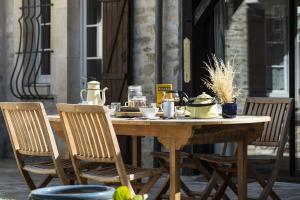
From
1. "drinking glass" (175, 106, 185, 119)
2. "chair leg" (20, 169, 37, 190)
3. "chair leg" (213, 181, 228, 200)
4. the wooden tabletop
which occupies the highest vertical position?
"drinking glass" (175, 106, 185, 119)

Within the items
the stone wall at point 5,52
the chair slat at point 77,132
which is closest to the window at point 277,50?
the chair slat at point 77,132

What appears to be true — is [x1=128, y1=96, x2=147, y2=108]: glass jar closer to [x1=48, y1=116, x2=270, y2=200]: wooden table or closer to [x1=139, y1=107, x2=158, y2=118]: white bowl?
[x1=139, y1=107, x2=158, y2=118]: white bowl

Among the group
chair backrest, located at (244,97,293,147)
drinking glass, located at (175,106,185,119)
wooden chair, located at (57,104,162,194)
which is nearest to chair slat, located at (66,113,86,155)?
wooden chair, located at (57,104,162,194)

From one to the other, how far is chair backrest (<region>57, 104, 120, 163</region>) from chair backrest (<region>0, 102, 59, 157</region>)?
0.72 ft

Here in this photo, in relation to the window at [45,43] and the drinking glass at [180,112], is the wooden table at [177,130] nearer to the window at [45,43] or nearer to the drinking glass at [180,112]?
the drinking glass at [180,112]

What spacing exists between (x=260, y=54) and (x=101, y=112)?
154 inches

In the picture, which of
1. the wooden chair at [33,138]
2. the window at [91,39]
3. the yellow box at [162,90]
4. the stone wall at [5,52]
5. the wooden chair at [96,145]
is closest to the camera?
the wooden chair at [96,145]

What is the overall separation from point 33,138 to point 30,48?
5.57 metres

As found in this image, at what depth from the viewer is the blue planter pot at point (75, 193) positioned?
1819 mm

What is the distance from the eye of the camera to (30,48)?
10.5 metres

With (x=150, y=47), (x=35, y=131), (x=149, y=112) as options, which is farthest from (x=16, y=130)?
(x=150, y=47)

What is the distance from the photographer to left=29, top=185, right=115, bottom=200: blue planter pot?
182 cm

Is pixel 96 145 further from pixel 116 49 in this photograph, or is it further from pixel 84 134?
pixel 116 49

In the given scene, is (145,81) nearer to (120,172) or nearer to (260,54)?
(260,54)
